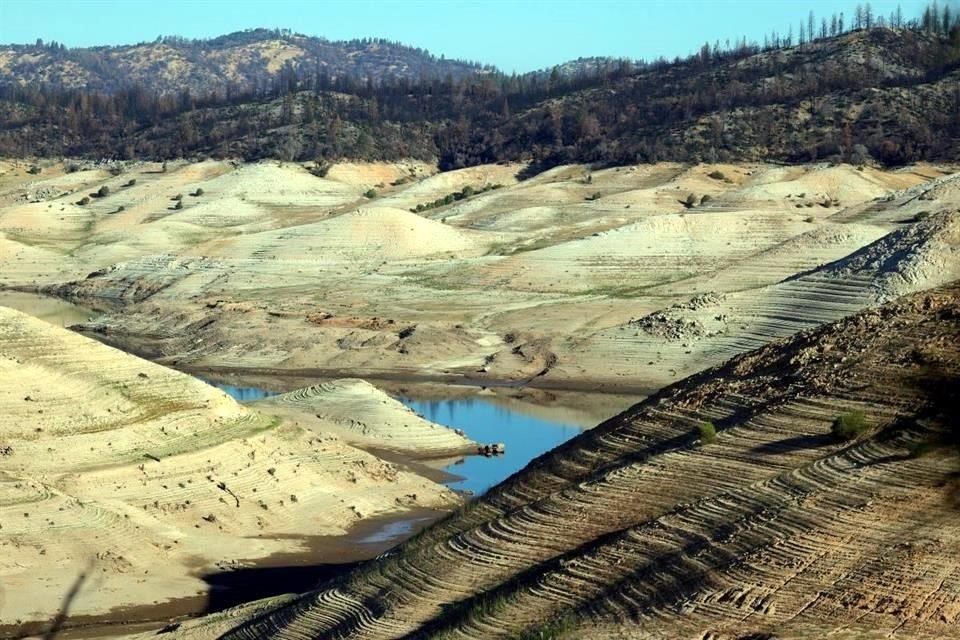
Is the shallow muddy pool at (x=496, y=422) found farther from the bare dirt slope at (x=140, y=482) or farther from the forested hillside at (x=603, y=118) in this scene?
the forested hillside at (x=603, y=118)

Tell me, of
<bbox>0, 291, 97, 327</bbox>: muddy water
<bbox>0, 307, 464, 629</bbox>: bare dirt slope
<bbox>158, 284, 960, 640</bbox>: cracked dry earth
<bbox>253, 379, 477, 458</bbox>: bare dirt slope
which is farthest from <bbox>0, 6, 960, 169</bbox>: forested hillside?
<bbox>158, 284, 960, 640</bbox>: cracked dry earth

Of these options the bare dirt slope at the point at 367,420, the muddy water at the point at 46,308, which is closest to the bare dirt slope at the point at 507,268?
the muddy water at the point at 46,308

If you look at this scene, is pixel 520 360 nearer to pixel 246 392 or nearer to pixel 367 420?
pixel 246 392

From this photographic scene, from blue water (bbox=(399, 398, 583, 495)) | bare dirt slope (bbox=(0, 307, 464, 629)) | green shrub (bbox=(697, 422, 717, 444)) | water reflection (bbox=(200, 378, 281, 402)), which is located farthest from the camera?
water reflection (bbox=(200, 378, 281, 402))

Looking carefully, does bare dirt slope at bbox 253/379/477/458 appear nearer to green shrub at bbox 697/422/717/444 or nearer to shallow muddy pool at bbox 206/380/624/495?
shallow muddy pool at bbox 206/380/624/495

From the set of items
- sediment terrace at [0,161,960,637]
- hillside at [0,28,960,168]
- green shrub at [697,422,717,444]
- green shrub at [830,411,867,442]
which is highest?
hillside at [0,28,960,168]

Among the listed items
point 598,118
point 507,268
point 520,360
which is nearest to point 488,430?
point 520,360
